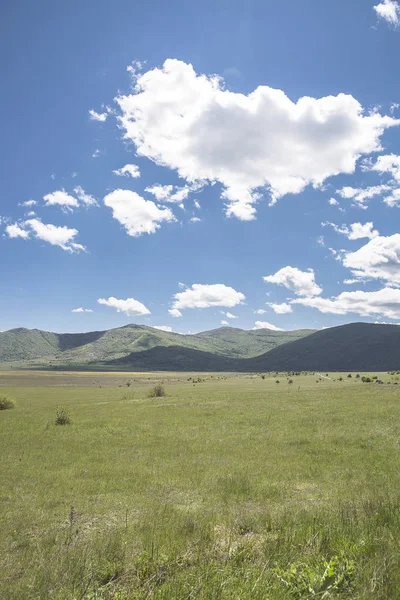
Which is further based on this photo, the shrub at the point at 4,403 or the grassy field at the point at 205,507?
the shrub at the point at 4,403

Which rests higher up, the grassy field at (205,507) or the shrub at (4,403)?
the grassy field at (205,507)

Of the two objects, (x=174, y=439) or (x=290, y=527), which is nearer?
(x=290, y=527)

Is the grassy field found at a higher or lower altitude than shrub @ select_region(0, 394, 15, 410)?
higher

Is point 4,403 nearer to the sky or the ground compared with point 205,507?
nearer to the ground

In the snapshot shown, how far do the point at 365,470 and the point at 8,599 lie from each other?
16.2 meters

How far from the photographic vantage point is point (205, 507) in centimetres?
1305

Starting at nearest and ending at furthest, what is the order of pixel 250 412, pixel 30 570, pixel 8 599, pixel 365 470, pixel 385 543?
1. pixel 8 599
2. pixel 385 543
3. pixel 30 570
4. pixel 365 470
5. pixel 250 412

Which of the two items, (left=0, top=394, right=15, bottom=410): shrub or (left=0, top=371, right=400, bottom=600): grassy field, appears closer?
(left=0, top=371, right=400, bottom=600): grassy field

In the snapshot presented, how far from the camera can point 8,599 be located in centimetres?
585

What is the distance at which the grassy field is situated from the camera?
19.4ft

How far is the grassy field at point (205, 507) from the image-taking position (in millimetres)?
5918

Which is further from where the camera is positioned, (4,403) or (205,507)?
(4,403)

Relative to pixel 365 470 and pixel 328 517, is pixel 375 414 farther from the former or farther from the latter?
pixel 328 517

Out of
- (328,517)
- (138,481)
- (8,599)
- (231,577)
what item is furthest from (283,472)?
(8,599)
